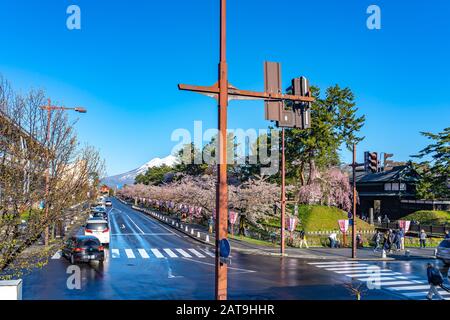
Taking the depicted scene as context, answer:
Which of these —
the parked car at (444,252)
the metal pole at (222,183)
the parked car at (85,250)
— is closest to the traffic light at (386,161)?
the parked car at (444,252)

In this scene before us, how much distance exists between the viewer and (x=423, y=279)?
2081 centimetres

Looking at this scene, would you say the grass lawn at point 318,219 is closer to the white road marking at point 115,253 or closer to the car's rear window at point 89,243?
the white road marking at point 115,253

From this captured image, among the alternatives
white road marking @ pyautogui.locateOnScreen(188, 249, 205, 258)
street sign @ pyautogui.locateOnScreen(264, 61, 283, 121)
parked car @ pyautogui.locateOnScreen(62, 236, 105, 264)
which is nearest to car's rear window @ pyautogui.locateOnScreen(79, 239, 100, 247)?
parked car @ pyautogui.locateOnScreen(62, 236, 105, 264)

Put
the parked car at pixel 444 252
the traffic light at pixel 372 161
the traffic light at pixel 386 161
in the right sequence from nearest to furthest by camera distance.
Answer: the traffic light at pixel 372 161 < the parked car at pixel 444 252 < the traffic light at pixel 386 161

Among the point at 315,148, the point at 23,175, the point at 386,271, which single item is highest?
the point at 315,148

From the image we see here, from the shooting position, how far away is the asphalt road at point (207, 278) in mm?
15727

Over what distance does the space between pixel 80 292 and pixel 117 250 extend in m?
13.0

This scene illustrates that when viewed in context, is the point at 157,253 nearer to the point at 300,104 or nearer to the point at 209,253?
the point at 209,253

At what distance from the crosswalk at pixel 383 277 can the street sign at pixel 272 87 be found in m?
12.0

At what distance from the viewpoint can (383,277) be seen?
20.9 m

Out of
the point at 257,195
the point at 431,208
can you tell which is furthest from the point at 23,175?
the point at 431,208

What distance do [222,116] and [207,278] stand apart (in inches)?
486

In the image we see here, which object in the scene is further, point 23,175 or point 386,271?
point 386,271
